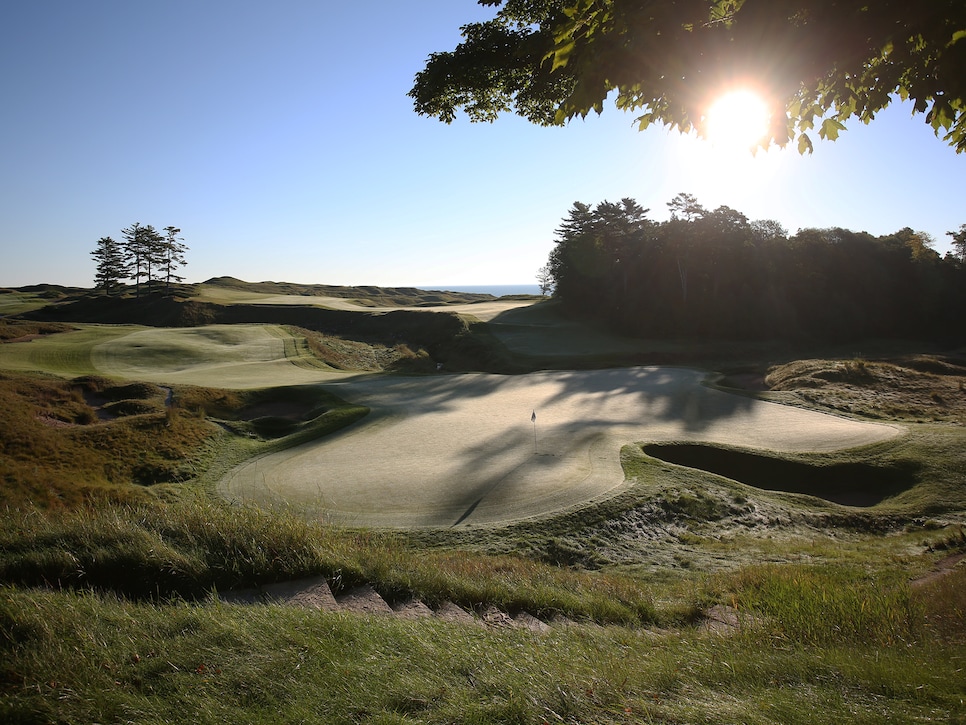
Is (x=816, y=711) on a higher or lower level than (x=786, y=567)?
higher

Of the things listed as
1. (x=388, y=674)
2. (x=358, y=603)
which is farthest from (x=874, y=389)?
(x=388, y=674)

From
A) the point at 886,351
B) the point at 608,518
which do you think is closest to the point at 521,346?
the point at 886,351

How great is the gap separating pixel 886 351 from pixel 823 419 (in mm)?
30212

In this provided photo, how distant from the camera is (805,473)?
1509 centimetres

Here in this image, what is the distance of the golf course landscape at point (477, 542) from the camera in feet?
10.3

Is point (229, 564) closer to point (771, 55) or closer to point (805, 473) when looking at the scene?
point (771, 55)

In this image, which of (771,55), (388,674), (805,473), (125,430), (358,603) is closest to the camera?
(388,674)

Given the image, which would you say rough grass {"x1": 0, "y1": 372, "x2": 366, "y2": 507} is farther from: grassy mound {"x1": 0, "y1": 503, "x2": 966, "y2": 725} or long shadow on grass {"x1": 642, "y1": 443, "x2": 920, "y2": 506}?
long shadow on grass {"x1": 642, "y1": 443, "x2": 920, "y2": 506}

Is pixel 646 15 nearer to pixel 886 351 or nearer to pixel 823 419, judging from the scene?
pixel 823 419

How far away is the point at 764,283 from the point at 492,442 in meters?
40.2

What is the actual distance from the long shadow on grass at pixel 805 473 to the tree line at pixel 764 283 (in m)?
32.7

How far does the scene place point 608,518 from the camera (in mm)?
11242

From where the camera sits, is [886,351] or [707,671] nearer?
[707,671]

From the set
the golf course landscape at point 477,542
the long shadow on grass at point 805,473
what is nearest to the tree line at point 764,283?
the golf course landscape at point 477,542
